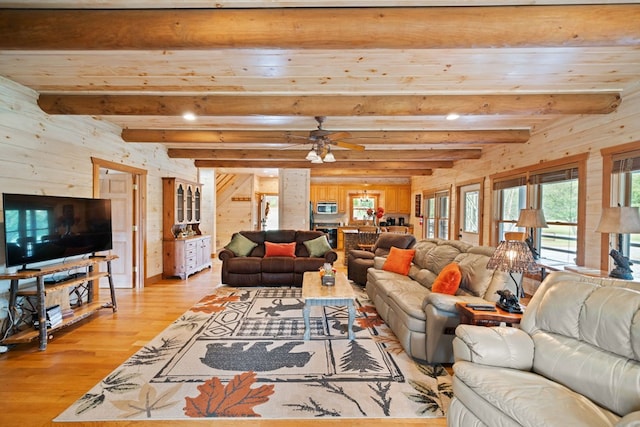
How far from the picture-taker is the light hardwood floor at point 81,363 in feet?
6.70

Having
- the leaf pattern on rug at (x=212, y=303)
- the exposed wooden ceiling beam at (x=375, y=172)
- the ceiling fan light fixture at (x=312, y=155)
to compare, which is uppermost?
the exposed wooden ceiling beam at (x=375, y=172)

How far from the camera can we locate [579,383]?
5.42ft

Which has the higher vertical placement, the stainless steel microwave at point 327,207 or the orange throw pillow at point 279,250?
the stainless steel microwave at point 327,207

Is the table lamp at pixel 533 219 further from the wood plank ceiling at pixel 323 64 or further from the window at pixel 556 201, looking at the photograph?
the wood plank ceiling at pixel 323 64

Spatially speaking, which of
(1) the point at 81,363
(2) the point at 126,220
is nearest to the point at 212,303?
(1) the point at 81,363

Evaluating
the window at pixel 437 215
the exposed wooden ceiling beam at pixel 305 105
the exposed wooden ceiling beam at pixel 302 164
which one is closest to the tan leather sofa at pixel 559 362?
the exposed wooden ceiling beam at pixel 305 105

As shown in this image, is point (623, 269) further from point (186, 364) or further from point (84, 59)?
point (84, 59)

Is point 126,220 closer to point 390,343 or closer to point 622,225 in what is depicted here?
point 390,343

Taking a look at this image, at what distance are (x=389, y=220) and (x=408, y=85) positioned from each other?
826 centimetres

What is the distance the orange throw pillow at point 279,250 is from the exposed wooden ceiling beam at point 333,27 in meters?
4.24

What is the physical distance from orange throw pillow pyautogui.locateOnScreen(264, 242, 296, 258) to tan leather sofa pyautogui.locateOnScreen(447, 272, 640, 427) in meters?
4.15

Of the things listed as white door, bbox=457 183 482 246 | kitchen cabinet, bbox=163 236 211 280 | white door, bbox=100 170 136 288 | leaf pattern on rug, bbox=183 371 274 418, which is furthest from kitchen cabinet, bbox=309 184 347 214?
leaf pattern on rug, bbox=183 371 274 418

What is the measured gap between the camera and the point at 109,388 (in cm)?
240

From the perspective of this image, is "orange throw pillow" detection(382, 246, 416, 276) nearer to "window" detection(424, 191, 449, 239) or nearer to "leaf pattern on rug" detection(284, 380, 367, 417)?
"leaf pattern on rug" detection(284, 380, 367, 417)
